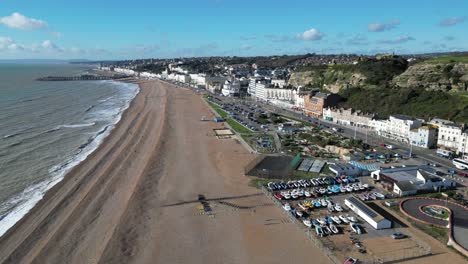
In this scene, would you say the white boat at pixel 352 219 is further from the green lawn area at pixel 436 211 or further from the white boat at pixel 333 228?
the green lawn area at pixel 436 211

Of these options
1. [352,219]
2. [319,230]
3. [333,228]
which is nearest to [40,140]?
[319,230]

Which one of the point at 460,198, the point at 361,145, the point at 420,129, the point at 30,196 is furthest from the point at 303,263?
the point at 420,129

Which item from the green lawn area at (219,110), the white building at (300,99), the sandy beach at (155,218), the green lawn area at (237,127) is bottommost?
the sandy beach at (155,218)

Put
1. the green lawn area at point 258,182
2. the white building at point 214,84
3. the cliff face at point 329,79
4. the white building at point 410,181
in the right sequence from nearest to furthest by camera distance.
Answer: the white building at point 410,181
the green lawn area at point 258,182
the cliff face at point 329,79
the white building at point 214,84

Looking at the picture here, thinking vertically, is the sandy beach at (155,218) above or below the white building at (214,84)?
below

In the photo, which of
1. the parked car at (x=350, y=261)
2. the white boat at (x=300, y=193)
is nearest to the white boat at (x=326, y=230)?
the parked car at (x=350, y=261)

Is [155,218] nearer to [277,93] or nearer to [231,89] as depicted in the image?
[277,93]

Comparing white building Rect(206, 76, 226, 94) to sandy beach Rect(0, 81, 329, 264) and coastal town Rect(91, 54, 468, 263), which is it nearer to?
coastal town Rect(91, 54, 468, 263)
